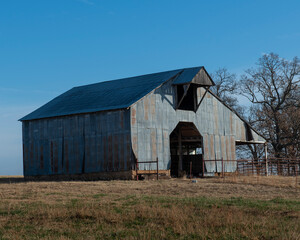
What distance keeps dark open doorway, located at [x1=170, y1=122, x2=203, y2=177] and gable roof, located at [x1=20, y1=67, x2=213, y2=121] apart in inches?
169

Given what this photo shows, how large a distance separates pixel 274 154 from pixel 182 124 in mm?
22072

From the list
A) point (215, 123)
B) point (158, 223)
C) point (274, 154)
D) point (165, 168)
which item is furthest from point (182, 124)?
point (158, 223)

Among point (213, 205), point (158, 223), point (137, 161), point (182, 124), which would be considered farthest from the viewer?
point (182, 124)

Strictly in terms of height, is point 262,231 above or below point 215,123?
below

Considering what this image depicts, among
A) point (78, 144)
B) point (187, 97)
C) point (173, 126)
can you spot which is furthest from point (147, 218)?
point (187, 97)

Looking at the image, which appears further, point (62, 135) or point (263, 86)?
point (263, 86)

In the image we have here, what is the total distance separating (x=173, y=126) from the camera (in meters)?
37.4

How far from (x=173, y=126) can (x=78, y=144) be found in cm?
702

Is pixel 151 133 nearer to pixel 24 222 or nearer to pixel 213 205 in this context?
pixel 213 205

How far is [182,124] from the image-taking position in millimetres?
40594

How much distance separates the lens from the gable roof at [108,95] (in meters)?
36.0

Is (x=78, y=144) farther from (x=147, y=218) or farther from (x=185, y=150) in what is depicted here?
(x=147, y=218)

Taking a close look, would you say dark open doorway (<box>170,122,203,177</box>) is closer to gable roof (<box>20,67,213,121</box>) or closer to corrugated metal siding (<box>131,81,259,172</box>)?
corrugated metal siding (<box>131,81,259,172</box>)

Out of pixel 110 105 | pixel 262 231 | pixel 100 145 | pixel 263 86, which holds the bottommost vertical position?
pixel 262 231
